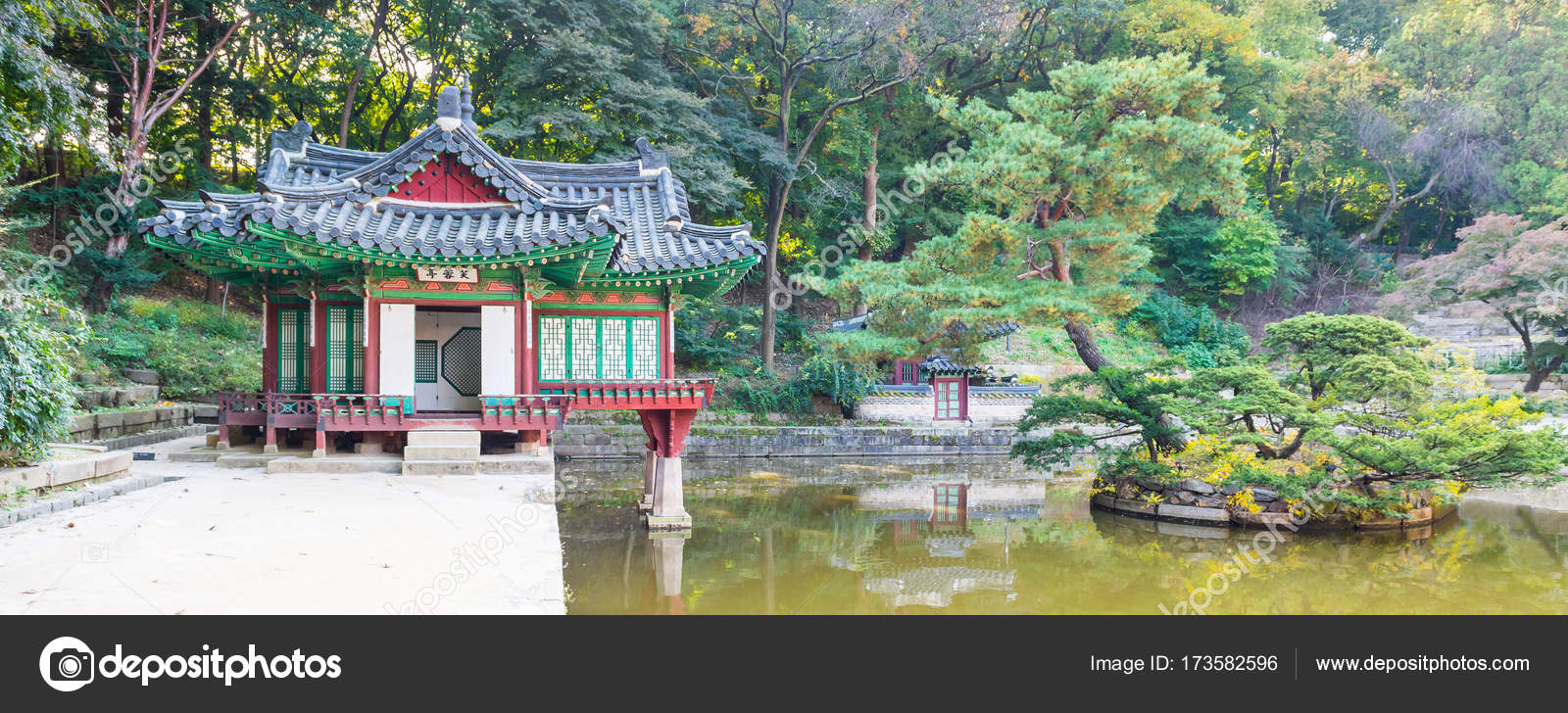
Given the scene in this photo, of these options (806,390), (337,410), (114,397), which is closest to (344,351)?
(337,410)

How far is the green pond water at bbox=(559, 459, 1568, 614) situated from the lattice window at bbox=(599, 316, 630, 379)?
2.21m

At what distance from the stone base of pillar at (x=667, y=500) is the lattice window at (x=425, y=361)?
10.8ft

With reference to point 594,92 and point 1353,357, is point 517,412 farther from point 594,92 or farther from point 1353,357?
point 594,92

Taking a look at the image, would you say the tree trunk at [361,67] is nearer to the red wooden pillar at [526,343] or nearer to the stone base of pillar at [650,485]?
the stone base of pillar at [650,485]

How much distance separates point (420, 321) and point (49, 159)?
1906cm

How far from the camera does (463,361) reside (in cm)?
1176

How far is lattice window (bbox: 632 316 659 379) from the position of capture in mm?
11367

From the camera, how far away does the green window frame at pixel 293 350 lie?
37.4 ft

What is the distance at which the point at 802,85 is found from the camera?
99.4ft

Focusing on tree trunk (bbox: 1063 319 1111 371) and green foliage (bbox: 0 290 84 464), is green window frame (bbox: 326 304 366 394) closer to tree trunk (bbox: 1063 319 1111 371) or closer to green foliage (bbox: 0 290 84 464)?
green foliage (bbox: 0 290 84 464)

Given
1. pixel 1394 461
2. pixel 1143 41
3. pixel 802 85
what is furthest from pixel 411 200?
pixel 1143 41

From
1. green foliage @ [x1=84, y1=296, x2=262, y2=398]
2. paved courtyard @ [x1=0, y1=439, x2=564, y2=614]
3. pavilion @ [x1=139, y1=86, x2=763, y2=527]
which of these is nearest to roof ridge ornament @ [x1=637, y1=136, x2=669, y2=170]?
pavilion @ [x1=139, y1=86, x2=763, y2=527]

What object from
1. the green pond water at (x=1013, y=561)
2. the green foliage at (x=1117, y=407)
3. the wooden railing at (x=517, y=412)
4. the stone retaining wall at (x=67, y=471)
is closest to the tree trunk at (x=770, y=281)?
the green pond water at (x=1013, y=561)

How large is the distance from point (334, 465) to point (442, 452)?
121 cm
